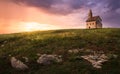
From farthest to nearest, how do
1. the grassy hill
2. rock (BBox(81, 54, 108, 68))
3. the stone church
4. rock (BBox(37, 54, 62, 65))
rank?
1. the stone church
2. rock (BBox(37, 54, 62, 65))
3. rock (BBox(81, 54, 108, 68))
4. the grassy hill

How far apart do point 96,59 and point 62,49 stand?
19.6 ft

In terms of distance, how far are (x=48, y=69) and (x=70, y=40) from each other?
12823 mm

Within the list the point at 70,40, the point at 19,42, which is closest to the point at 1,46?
the point at 19,42

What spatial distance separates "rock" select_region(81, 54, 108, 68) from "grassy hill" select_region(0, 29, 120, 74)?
21.1 inches

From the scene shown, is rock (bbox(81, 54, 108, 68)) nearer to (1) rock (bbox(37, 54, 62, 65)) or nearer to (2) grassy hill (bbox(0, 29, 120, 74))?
(2) grassy hill (bbox(0, 29, 120, 74))

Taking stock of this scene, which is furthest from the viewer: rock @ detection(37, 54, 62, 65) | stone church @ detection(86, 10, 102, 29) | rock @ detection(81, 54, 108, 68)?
stone church @ detection(86, 10, 102, 29)

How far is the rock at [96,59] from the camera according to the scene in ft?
82.3

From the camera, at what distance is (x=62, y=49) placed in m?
31.3

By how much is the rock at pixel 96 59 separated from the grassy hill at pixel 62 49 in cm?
53

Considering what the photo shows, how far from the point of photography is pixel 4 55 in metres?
31.1

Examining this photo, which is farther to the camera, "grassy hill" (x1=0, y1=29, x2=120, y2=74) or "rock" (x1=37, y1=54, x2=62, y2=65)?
"rock" (x1=37, y1=54, x2=62, y2=65)

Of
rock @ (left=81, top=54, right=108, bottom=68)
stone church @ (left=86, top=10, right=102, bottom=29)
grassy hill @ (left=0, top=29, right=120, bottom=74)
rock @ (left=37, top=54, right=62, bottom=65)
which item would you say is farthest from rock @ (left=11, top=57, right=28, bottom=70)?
stone church @ (left=86, top=10, right=102, bottom=29)

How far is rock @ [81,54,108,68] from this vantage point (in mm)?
25077

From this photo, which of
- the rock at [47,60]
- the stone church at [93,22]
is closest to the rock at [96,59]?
the rock at [47,60]
